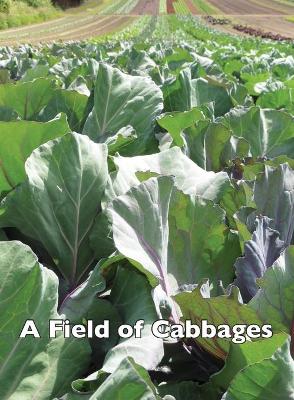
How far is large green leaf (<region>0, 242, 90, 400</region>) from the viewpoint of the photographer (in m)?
0.79

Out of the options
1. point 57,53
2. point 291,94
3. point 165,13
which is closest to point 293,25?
point 165,13

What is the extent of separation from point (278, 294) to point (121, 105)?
1013 millimetres

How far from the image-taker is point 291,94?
2.60 meters

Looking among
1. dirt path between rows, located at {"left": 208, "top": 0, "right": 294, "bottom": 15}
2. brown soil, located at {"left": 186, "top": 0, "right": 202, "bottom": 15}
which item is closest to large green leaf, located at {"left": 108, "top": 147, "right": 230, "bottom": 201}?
brown soil, located at {"left": 186, "top": 0, "right": 202, "bottom": 15}

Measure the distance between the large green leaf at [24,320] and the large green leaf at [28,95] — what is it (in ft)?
3.43

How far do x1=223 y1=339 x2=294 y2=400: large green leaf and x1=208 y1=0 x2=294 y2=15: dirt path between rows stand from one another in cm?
5900

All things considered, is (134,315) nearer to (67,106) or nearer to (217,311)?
(217,311)

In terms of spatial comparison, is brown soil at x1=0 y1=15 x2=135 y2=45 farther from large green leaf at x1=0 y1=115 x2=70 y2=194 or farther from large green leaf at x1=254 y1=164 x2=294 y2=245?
large green leaf at x1=254 y1=164 x2=294 y2=245

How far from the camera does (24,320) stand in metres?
0.80

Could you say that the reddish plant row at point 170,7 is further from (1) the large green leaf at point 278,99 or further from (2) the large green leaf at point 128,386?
(2) the large green leaf at point 128,386

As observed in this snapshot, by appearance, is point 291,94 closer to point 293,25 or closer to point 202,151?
point 202,151

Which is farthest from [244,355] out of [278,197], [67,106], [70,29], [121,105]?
[70,29]

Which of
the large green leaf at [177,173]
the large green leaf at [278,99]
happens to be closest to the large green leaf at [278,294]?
the large green leaf at [177,173]

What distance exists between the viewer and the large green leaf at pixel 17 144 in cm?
118
